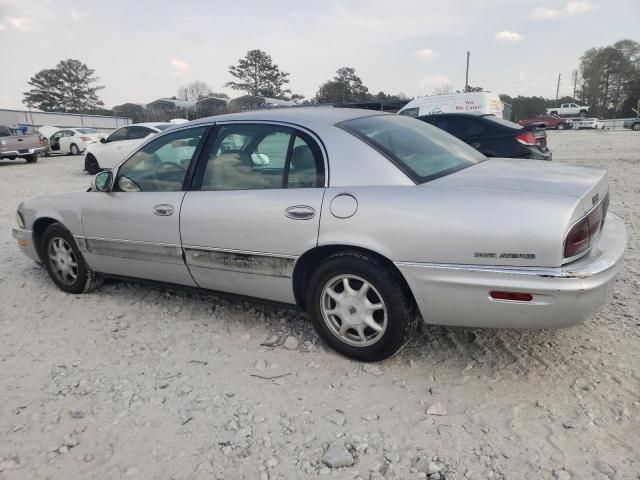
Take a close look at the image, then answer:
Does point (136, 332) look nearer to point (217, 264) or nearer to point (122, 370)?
point (122, 370)

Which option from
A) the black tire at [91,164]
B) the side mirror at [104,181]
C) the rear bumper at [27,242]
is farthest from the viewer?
the black tire at [91,164]

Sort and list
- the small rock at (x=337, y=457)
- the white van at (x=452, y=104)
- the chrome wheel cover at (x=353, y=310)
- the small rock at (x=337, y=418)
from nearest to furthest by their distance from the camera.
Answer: the small rock at (x=337, y=457), the small rock at (x=337, y=418), the chrome wheel cover at (x=353, y=310), the white van at (x=452, y=104)

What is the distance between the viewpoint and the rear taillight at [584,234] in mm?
2270

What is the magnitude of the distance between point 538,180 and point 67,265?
3.84m

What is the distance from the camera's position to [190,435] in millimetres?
2332

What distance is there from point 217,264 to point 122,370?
877 millimetres

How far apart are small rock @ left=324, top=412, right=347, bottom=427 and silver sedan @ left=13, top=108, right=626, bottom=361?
500 mm

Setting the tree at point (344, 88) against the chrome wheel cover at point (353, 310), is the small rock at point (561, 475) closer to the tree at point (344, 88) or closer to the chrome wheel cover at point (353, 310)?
the chrome wheel cover at point (353, 310)

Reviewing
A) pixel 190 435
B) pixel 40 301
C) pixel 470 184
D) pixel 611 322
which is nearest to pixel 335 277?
pixel 470 184

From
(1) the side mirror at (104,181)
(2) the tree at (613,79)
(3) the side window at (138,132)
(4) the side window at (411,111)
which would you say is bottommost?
(1) the side mirror at (104,181)

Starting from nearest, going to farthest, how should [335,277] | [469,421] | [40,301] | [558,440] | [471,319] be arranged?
1. [558,440]
2. [469,421]
3. [471,319]
4. [335,277]
5. [40,301]

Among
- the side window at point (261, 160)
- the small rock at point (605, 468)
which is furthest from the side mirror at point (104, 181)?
the small rock at point (605, 468)

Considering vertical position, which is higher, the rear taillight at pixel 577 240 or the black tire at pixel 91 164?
the rear taillight at pixel 577 240

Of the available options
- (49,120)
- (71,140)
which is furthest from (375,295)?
(49,120)
